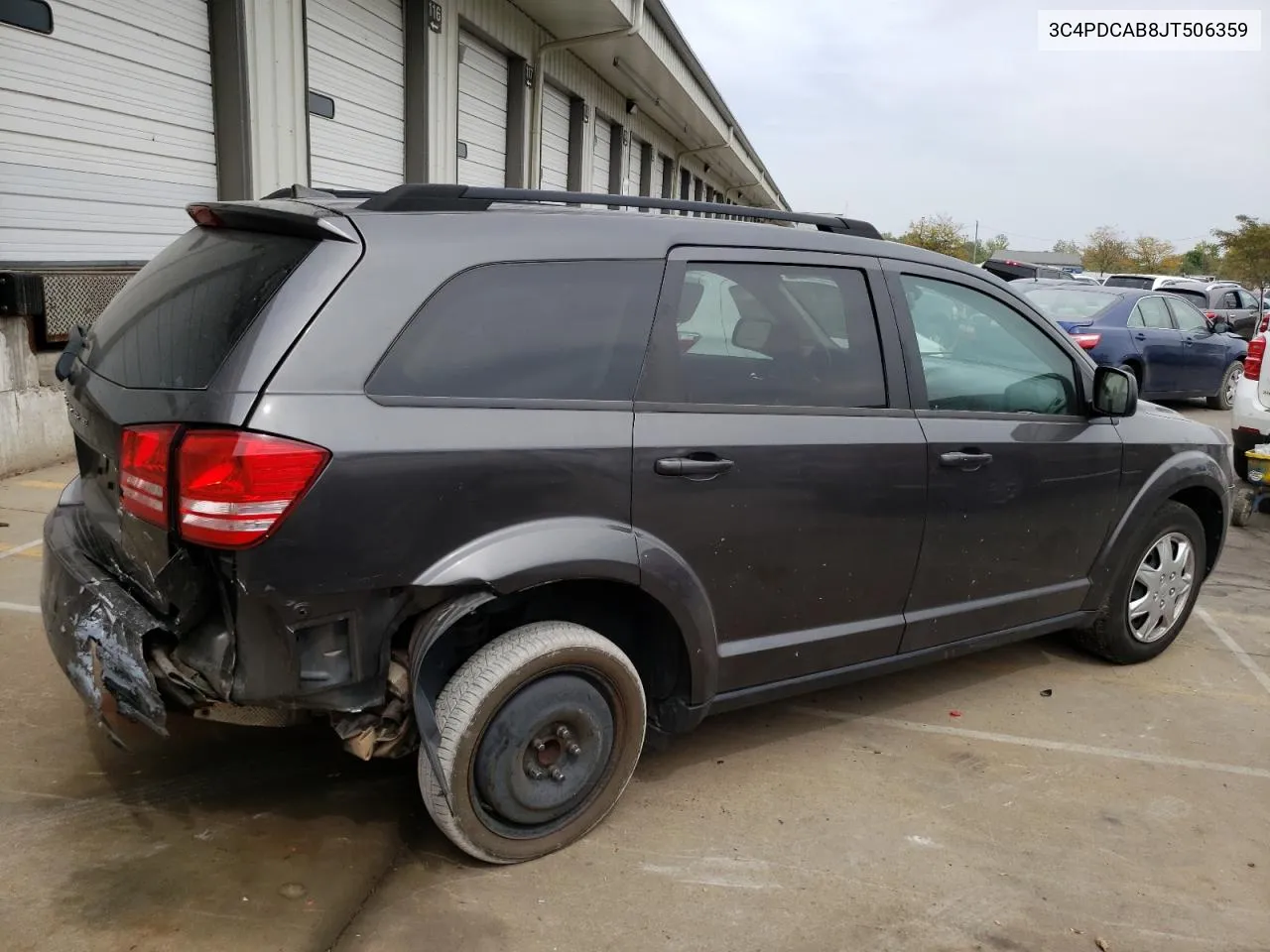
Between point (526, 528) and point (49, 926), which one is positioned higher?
point (526, 528)

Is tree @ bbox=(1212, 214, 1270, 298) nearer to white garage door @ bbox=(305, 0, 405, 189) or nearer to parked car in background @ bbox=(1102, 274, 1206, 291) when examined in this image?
parked car in background @ bbox=(1102, 274, 1206, 291)

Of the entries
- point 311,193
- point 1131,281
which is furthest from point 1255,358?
point 1131,281

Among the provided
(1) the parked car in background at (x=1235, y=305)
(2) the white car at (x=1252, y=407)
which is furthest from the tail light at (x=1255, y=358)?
(1) the parked car in background at (x=1235, y=305)

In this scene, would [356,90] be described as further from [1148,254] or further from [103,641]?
[1148,254]

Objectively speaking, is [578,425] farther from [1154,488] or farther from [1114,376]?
Result: [1154,488]

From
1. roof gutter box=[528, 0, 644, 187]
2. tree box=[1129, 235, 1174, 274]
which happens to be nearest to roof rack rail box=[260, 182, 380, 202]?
roof gutter box=[528, 0, 644, 187]

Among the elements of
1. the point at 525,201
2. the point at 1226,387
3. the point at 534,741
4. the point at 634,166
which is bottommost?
the point at 534,741

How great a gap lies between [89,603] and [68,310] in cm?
514

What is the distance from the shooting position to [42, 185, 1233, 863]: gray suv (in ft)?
7.63

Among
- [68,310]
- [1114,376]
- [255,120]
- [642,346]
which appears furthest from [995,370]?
[255,120]

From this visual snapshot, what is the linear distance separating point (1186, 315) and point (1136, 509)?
10225mm

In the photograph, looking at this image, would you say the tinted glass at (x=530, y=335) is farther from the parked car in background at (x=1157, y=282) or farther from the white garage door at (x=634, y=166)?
the white garage door at (x=634, y=166)

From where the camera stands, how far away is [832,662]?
3.32 metres

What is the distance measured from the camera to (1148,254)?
2448 inches
